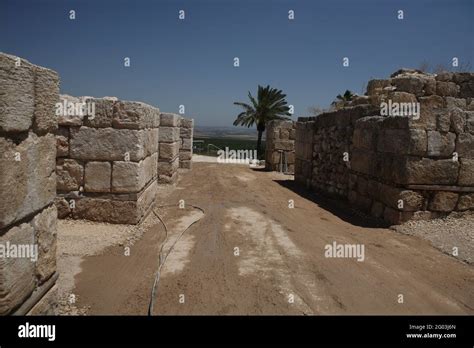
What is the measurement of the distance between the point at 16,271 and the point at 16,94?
4.07 feet

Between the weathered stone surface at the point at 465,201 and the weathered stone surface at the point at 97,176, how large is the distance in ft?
20.9

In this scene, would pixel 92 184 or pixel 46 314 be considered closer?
pixel 46 314

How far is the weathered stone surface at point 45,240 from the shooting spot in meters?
2.96

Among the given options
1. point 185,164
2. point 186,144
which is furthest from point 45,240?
point 185,164

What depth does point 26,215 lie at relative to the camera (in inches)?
107

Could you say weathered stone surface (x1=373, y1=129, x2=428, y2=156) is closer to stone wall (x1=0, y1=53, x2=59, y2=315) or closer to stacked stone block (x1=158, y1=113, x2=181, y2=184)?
stone wall (x1=0, y1=53, x2=59, y2=315)

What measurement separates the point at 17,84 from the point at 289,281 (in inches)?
130

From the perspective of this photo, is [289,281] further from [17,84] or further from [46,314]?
[17,84]

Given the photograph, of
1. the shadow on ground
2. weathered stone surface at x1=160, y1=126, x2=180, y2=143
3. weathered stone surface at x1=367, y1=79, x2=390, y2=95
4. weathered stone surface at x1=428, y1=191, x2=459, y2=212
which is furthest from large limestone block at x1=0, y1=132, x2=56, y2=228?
weathered stone surface at x1=367, y1=79, x2=390, y2=95

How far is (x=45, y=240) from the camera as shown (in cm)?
309

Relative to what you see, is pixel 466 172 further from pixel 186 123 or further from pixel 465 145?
pixel 186 123

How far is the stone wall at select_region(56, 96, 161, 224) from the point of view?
20.0ft

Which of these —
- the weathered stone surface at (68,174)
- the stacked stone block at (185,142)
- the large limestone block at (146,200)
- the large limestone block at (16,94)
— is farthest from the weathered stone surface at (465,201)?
the stacked stone block at (185,142)

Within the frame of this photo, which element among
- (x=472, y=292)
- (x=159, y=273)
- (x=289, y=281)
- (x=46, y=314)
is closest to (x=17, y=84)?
(x=46, y=314)
